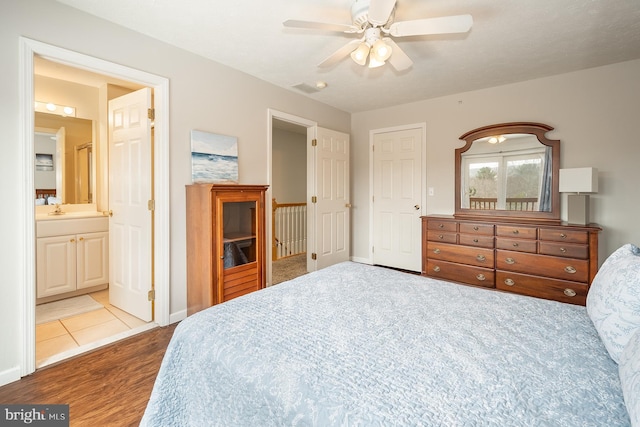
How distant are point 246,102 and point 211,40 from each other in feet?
2.62

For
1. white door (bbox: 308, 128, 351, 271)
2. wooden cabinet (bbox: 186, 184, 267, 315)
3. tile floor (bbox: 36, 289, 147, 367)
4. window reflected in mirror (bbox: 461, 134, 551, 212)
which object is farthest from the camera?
white door (bbox: 308, 128, 351, 271)

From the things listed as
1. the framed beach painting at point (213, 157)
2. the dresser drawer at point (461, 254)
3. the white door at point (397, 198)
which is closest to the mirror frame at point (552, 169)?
the dresser drawer at point (461, 254)

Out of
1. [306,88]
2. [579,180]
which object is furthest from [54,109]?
[579,180]

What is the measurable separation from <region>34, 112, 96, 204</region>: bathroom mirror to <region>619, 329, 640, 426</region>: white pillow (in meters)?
4.74

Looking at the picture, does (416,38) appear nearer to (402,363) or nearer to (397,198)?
(397,198)

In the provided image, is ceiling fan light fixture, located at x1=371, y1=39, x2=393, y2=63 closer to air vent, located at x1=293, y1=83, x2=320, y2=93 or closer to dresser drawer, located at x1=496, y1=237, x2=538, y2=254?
air vent, located at x1=293, y1=83, x2=320, y2=93

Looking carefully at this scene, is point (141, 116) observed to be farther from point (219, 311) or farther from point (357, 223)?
point (357, 223)

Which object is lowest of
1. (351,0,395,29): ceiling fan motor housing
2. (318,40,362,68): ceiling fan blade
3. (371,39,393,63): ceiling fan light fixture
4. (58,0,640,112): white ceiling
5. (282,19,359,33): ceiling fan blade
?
(371,39,393,63): ceiling fan light fixture

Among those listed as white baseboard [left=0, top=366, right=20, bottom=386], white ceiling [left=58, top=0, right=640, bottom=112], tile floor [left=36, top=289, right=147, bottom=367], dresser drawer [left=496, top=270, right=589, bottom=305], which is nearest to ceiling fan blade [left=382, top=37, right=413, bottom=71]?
white ceiling [left=58, top=0, right=640, bottom=112]

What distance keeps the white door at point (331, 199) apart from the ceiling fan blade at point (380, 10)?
247 cm

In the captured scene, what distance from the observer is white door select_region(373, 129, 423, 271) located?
4457 mm

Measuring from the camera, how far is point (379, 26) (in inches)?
79.7

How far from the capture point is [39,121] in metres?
3.48

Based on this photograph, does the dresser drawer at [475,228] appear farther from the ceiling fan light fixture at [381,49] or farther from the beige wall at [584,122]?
the ceiling fan light fixture at [381,49]
